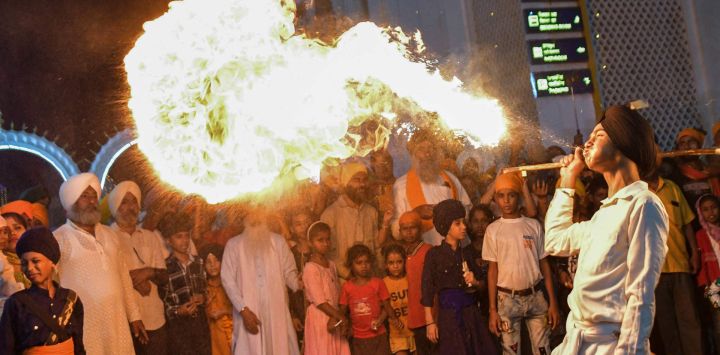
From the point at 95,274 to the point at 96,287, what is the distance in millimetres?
104

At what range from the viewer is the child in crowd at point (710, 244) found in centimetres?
779

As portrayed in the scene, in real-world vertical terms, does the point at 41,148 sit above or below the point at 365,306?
above

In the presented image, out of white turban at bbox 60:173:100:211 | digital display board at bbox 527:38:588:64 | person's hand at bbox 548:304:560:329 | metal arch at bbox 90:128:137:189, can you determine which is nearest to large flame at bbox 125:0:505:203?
white turban at bbox 60:173:100:211

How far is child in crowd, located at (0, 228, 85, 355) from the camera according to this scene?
570 centimetres

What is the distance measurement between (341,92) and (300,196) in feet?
5.38

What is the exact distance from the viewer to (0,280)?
6.47m

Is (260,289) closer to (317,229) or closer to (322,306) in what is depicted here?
(322,306)

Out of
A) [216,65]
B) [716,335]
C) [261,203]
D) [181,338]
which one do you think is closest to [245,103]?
[216,65]

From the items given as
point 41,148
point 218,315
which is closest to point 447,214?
point 218,315

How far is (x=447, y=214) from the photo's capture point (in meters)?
7.42

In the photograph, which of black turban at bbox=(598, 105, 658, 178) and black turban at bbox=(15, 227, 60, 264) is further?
black turban at bbox=(15, 227, 60, 264)

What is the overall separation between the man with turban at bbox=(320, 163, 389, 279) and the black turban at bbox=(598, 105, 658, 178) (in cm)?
403

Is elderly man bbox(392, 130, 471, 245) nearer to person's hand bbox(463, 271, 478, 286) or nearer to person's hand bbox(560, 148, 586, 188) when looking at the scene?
person's hand bbox(463, 271, 478, 286)

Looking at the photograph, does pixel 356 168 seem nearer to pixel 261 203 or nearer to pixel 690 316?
pixel 261 203
